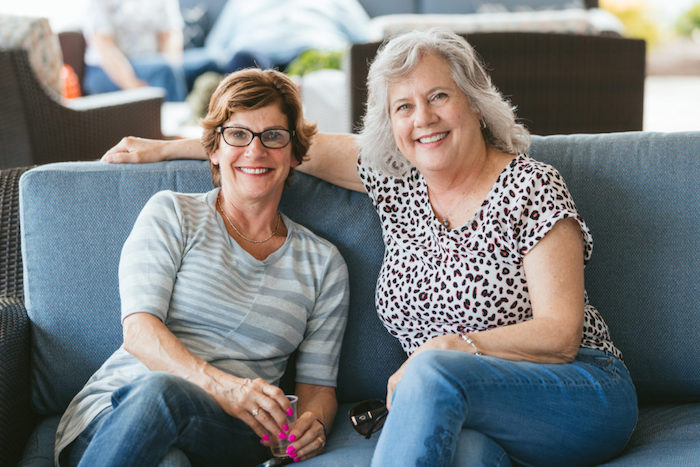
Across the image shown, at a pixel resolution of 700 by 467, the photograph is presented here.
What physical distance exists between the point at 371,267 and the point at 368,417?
37cm

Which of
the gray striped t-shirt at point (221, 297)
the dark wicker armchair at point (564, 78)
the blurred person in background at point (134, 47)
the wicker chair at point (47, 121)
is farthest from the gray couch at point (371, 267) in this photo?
the blurred person in background at point (134, 47)

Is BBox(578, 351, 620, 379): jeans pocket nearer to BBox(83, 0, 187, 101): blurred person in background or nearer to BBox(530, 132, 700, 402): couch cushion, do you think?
BBox(530, 132, 700, 402): couch cushion

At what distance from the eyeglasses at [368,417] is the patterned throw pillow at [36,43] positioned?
6.94 ft

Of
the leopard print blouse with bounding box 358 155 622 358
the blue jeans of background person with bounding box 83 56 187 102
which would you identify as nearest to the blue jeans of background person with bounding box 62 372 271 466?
the leopard print blouse with bounding box 358 155 622 358

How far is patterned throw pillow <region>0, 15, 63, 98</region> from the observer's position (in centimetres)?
300

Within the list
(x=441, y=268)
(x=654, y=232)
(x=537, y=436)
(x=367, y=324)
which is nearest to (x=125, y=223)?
(x=367, y=324)

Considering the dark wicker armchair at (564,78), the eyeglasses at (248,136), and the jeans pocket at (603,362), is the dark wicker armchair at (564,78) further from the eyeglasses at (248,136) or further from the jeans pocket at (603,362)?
the jeans pocket at (603,362)

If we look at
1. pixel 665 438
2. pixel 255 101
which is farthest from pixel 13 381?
pixel 665 438

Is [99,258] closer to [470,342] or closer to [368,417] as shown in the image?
[368,417]

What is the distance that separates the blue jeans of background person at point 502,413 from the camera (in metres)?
1.30

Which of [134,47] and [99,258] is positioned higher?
[134,47]

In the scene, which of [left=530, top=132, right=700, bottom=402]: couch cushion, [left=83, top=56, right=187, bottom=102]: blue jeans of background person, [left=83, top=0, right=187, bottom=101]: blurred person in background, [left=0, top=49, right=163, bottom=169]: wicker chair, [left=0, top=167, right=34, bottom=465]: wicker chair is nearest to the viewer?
[left=0, top=167, right=34, bottom=465]: wicker chair

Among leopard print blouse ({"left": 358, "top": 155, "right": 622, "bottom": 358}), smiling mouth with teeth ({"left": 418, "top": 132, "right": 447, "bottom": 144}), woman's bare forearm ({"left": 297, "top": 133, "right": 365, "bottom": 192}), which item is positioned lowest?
leopard print blouse ({"left": 358, "top": 155, "right": 622, "bottom": 358})

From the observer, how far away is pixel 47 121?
309 centimetres
